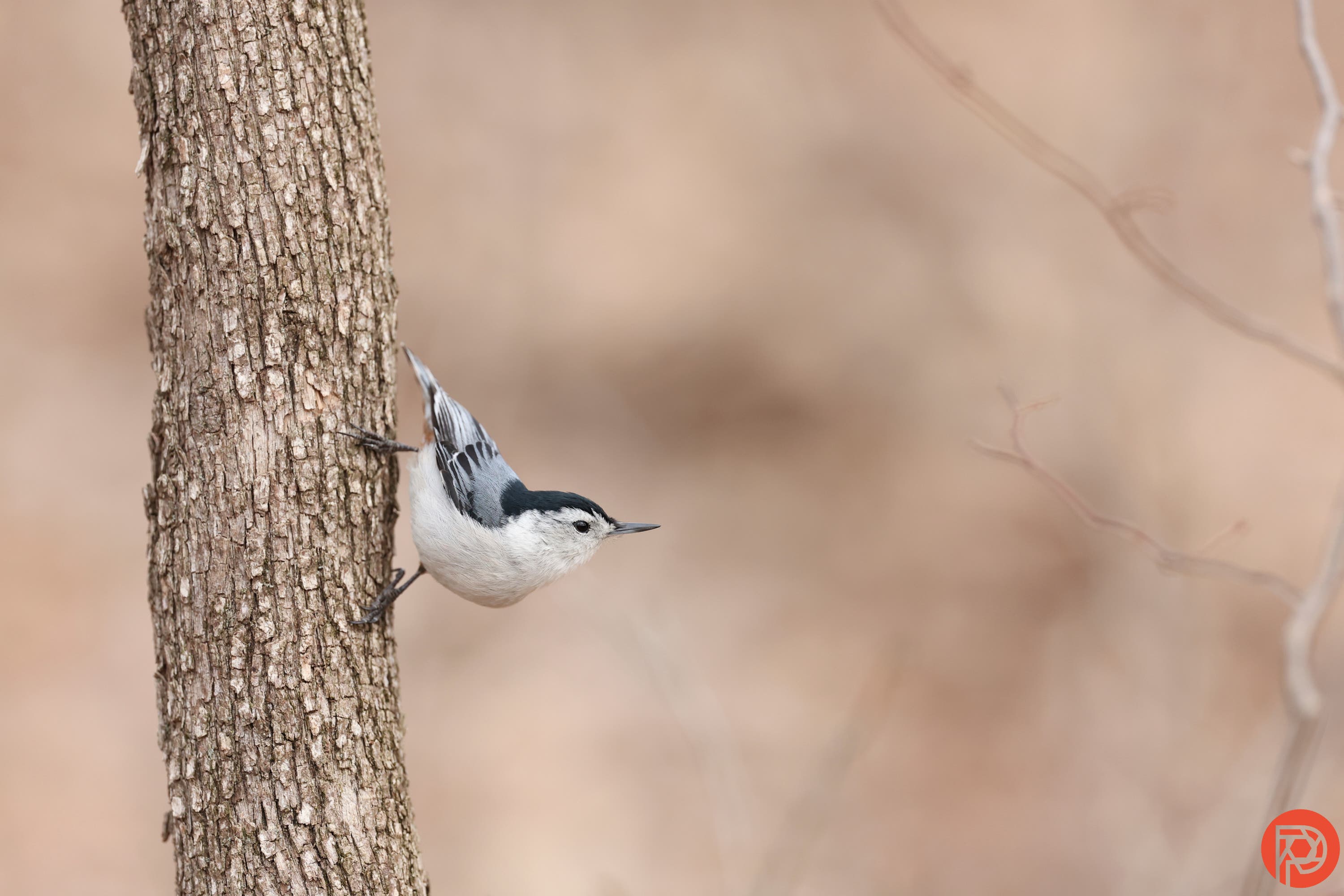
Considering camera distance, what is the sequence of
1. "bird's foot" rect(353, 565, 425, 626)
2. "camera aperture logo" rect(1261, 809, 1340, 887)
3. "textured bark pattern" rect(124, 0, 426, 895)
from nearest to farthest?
"textured bark pattern" rect(124, 0, 426, 895) → "bird's foot" rect(353, 565, 425, 626) → "camera aperture logo" rect(1261, 809, 1340, 887)

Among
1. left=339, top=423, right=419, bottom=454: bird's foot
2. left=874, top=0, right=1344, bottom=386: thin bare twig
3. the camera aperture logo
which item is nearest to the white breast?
left=339, top=423, right=419, bottom=454: bird's foot

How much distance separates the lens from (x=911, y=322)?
8258 mm

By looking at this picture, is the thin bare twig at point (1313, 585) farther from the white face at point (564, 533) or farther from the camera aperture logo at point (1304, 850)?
the white face at point (564, 533)

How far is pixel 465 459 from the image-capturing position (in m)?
3.00

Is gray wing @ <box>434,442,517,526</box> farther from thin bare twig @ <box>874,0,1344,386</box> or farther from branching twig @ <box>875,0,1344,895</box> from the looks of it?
thin bare twig @ <box>874,0,1344,386</box>

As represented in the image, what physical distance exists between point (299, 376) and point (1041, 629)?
6.83m

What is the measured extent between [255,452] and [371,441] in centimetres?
27

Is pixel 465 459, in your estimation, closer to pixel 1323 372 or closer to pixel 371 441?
pixel 371 441

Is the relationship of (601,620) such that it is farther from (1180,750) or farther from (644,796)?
(1180,750)

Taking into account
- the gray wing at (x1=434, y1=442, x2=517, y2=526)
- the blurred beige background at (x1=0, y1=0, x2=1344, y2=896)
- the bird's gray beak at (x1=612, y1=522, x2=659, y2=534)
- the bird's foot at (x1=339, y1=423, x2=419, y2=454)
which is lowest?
the bird's foot at (x1=339, y1=423, x2=419, y2=454)

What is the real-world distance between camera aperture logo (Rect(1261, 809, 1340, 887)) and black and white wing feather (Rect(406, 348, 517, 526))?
2.12m

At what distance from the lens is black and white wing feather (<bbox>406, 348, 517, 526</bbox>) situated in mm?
2885

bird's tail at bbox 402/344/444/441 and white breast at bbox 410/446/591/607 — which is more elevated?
bird's tail at bbox 402/344/444/441

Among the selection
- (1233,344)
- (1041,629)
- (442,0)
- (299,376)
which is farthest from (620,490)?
(299,376)
